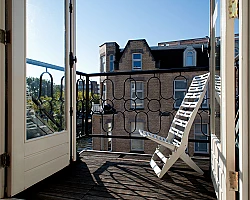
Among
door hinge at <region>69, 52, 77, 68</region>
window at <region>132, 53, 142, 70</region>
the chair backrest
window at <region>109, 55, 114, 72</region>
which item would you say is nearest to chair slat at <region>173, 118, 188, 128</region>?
the chair backrest

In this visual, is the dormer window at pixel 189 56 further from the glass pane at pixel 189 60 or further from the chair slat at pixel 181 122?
the chair slat at pixel 181 122

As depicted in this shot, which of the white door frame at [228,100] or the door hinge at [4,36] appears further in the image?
the door hinge at [4,36]

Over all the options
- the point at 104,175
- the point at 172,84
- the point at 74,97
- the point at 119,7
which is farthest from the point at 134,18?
the point at 104,175

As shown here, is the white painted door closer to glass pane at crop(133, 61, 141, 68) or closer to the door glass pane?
the door glass pane

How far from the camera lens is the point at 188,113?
2.28 metres

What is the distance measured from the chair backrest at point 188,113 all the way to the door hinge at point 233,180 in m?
0.86

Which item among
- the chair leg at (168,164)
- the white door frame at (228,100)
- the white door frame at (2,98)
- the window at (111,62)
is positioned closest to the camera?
the white door frame at (228,100)

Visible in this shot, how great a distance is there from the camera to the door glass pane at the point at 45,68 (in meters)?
1.78

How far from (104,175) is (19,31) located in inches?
59.5

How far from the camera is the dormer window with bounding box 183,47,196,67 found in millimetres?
11703

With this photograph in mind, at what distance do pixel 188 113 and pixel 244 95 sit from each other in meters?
1.24

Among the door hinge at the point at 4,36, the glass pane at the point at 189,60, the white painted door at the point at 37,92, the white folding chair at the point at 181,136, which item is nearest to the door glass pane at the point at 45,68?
the white painted door at the point at 37,92

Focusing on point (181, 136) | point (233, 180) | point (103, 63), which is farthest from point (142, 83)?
point (233, 180)

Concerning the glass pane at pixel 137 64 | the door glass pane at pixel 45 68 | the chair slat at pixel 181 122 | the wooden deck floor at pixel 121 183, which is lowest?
the wooden deck floor at pixel 121 183
